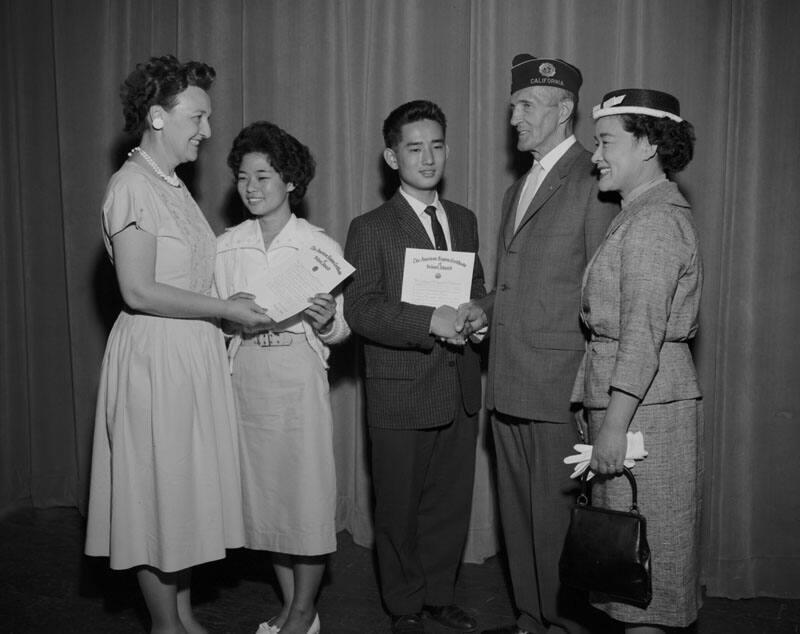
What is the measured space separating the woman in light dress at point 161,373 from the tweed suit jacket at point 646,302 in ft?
3.51

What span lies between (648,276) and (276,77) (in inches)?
90.9

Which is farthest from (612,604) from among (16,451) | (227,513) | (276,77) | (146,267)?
(16,451)

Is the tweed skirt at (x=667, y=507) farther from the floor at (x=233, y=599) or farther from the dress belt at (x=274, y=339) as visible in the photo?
the dress belt at (x=274, y=339)

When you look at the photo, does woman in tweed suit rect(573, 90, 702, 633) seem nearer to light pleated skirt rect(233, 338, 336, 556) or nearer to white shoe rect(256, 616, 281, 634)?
light pleated skirt rect(233, 338, 336, 556)

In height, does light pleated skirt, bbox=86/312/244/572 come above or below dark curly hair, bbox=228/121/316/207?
below

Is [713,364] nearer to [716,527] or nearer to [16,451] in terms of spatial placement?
[716,527]

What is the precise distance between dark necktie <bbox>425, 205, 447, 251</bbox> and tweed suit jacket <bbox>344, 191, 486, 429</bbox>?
5cm

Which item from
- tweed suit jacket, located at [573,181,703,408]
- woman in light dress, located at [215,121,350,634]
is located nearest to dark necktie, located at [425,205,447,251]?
woman in light dress, located at [215,121,350,634]

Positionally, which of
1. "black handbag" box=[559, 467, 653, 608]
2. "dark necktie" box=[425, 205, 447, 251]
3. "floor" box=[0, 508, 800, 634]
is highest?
"dark necktie" box=[425, 205, 447, 251]

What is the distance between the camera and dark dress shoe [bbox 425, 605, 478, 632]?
286cm

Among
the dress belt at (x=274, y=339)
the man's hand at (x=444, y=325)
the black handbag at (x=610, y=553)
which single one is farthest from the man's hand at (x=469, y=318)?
the black handbag at (x=610, y=553)

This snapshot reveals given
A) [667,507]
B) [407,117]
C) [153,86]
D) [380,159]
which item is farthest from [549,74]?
[667,507]

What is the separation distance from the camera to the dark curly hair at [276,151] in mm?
2650

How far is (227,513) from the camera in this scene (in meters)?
2.54
